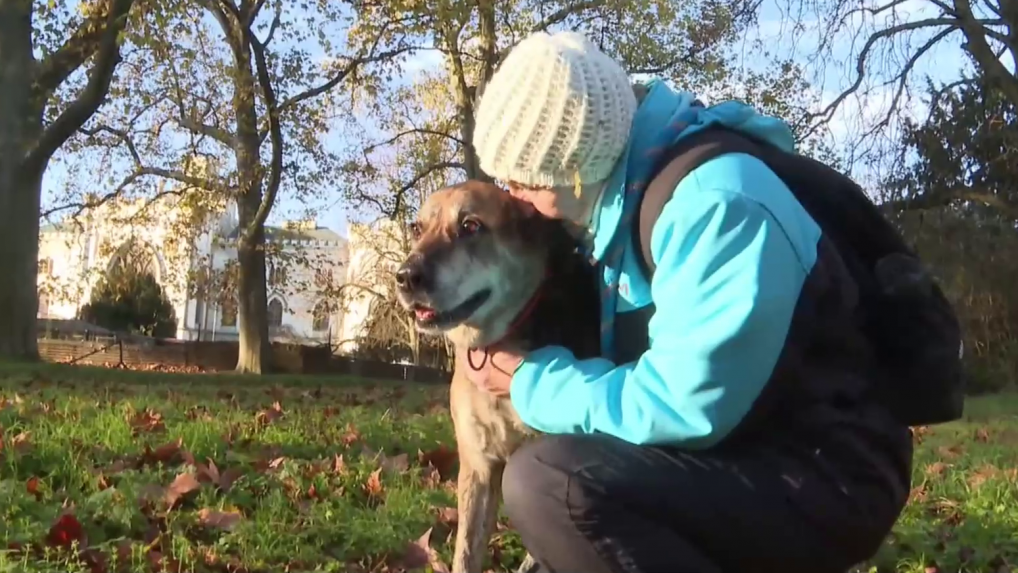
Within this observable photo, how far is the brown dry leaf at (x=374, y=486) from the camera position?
4.07 metres

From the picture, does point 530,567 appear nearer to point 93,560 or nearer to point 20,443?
point 93,560

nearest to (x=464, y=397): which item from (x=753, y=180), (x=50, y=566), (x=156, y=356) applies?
(x=50, y=566)

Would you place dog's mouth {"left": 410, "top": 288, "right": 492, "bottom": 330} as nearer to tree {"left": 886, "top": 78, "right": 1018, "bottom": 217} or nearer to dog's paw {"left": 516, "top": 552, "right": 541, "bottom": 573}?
dog's paw {"left": 516, "top": 552, "right": 541, "bottom": 573}

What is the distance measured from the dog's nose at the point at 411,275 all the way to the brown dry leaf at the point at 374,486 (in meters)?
1.28

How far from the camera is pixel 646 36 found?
1938cm

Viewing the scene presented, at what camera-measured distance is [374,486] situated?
13.5 ft

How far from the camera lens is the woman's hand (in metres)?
2.71

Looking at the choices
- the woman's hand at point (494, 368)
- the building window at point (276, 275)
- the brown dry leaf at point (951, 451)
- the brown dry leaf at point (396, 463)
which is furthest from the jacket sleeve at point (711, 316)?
the building window at point (276, 275)

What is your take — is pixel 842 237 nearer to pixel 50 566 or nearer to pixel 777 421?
pixel 777 421

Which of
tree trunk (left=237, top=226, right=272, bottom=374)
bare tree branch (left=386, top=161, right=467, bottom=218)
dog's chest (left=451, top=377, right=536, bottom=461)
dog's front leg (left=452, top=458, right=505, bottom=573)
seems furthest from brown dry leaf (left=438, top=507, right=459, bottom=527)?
bare tree branch (left=386, top=161, right=467, bottom=218)

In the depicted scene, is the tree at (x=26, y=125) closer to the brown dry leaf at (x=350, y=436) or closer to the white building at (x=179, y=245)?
the white building at (x=179, y=245)

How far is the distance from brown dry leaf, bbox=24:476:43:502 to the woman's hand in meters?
1.70

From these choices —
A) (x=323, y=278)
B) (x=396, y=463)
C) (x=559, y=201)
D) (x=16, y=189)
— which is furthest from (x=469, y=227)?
(x=323, y=278)

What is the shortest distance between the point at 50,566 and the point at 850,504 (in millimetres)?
2193
